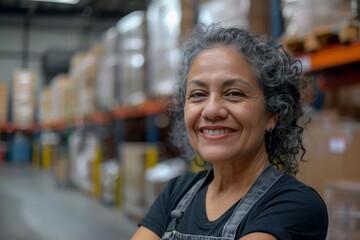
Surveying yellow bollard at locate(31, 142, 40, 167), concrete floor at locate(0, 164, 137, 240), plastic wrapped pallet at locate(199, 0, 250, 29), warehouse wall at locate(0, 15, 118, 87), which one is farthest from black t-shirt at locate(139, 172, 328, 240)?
warehouse wall at locate(0, 15, 118, 87)

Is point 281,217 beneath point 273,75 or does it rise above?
beneath

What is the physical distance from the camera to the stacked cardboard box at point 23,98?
52.1ft

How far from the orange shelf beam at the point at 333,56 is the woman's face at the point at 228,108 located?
133cm

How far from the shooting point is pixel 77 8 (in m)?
17.9

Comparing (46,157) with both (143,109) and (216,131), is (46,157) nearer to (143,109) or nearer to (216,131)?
(143,109)

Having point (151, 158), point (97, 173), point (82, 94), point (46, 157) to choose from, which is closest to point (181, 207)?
point (151, 158)

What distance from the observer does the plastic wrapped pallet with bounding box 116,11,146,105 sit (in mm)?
5555

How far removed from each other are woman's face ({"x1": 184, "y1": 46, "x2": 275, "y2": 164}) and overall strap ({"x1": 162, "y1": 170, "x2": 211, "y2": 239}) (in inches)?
9.2

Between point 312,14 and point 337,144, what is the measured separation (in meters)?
0.81

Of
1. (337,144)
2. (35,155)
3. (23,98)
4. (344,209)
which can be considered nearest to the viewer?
(344,209)

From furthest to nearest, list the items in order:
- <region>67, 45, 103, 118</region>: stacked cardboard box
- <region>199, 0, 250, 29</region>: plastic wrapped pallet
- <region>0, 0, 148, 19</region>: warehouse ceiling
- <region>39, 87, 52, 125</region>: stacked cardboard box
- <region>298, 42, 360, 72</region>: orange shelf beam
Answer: <region>0, 0, 148, 19</region>: warehouse ceiling
<region>39, 87, 52, 125</region>: stacked cardboard box
<region>67, 45, 103, 118</region>: stacked cardboard box
<region>199, 0, 250, 29</region>: plastic wrapped pallet
<region>298, 42, 360, 72</region>: orange shelf beam

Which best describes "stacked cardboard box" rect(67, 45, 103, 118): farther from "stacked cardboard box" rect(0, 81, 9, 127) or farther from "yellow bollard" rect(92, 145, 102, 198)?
"stacked cardboard box" rect(0, 81, 9, 127)

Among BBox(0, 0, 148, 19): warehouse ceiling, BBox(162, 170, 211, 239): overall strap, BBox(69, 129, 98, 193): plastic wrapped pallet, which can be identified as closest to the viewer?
BBox(162, 170, 211, 239): overall strap

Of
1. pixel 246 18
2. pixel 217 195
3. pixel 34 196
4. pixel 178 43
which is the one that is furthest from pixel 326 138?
pixel 34 196
